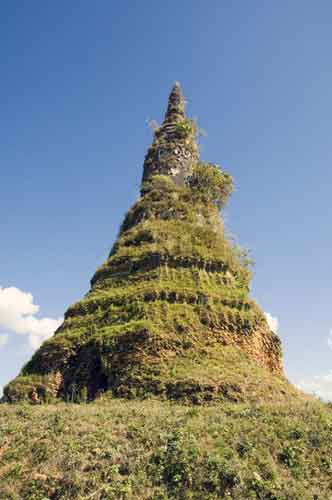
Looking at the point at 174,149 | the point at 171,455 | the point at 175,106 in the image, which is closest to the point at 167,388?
the point at 171,455

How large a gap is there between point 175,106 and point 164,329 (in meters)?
32.2

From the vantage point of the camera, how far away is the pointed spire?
44919 mm

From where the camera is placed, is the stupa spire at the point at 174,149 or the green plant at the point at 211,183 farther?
the stupa spire at the point at 174,149

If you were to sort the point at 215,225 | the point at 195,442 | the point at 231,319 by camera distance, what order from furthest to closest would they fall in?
the point at 215,225
the point at 231,319
the point at 195,442

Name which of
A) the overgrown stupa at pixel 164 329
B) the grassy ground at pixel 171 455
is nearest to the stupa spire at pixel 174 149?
the overgrown stupa at pixel 164 329

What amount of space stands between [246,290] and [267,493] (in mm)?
17873

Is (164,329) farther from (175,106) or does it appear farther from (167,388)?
(175,106)

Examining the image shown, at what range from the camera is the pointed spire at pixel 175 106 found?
4492cm

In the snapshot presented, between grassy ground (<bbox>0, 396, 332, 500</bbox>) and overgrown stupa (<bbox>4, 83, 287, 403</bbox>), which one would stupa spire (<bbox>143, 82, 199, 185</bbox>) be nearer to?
overgrown stupa (<bbox>4, 83, 287, 403</bbox>)

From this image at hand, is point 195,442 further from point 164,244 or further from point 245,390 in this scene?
point 164,244

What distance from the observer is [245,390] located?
18328 millimetres

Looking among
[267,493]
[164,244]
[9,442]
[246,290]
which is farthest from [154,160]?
[267,493]

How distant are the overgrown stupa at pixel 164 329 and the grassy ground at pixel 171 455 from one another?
429cm

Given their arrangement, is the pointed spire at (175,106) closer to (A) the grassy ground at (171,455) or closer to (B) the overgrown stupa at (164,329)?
(B) the overgrown stupa at (164,329)
